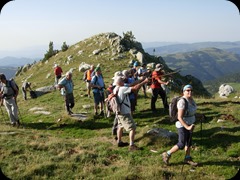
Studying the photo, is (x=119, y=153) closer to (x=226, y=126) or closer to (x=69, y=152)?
(x=69, y=152)

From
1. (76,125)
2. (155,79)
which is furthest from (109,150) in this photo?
(155,79)

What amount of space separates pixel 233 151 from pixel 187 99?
3.67m

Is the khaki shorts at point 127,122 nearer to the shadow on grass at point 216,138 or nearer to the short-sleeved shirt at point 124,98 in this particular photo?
the short-sleeved shirt at point 124,98

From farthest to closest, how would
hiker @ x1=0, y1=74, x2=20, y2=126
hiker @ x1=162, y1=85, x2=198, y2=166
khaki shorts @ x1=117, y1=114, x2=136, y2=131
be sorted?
1. hiker @ x1=0, y1=74, x2=20, y2=126
2. khaki shorts @ x1=117, y1=114, x2=136, y2=131
3. hiker @ x1=162, y1=85, x2=198, y2=166

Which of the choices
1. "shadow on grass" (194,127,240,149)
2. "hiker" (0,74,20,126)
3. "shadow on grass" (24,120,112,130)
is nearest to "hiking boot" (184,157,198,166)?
"shadow on grass" (194,127,240,149)

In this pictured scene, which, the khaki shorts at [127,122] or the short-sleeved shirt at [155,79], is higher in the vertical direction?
the short-sleeved shirt at [155,79]

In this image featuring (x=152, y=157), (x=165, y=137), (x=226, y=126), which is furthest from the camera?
(x=226, y=126)

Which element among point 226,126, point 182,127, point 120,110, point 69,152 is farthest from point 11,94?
point 226,126

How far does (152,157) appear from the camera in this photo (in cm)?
1136

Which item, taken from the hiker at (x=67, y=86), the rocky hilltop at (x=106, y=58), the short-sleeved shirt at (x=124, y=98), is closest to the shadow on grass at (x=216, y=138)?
the short-sleeved shirt at (x=124, y=98)

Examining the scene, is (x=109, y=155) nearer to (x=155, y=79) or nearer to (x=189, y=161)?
(x=189, y=161)

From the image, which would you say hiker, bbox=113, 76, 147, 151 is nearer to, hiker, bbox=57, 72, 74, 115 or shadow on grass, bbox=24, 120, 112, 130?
shadow on grass, bbox=24, 120, 112, 130

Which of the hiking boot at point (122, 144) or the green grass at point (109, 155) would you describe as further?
the hiking boot at point (122, 144)

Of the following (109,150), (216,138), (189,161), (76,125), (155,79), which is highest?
(155,79)
